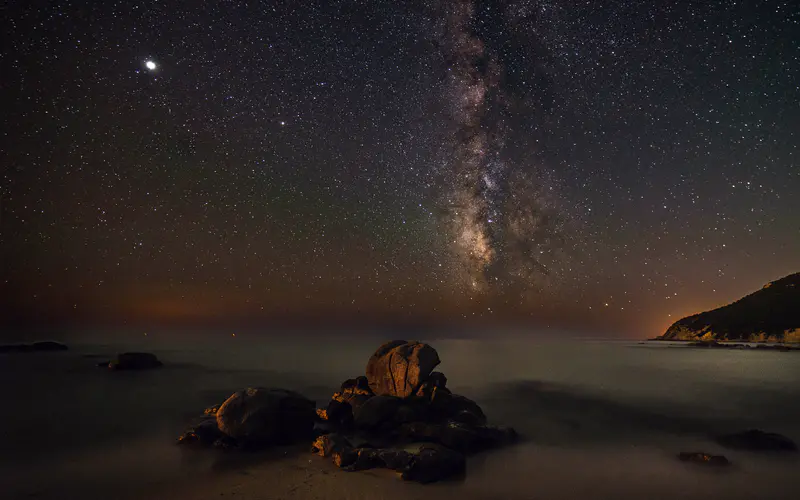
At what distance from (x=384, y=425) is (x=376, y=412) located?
1.86 ft

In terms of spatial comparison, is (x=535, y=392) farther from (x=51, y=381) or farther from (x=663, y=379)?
(x=51, y=381)

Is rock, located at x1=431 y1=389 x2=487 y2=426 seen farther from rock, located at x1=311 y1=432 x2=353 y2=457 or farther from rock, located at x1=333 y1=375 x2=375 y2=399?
rock, located at x1=311 y1=432 x2=353 y2=457

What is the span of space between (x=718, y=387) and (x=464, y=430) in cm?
3110

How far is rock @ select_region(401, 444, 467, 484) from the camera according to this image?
33.1 ft

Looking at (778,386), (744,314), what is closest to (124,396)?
(778,386)

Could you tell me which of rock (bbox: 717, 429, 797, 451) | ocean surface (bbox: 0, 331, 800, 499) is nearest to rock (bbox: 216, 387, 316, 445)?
ocean surface (bbox: 0, 331, 800, 499)

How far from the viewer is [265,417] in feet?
43.8

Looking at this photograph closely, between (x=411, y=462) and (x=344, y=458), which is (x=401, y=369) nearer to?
(x=344, y=458)

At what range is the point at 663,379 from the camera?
39188 mm

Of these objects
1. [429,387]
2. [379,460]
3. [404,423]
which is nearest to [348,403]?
[429,387]

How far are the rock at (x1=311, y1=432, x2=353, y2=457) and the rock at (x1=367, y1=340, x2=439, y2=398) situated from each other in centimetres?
516

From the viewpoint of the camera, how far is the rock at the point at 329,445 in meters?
11.7

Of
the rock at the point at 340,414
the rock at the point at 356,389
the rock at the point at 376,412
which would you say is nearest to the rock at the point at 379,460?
the rock at the point at 376,412

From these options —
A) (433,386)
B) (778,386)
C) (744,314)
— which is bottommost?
(778,386)
